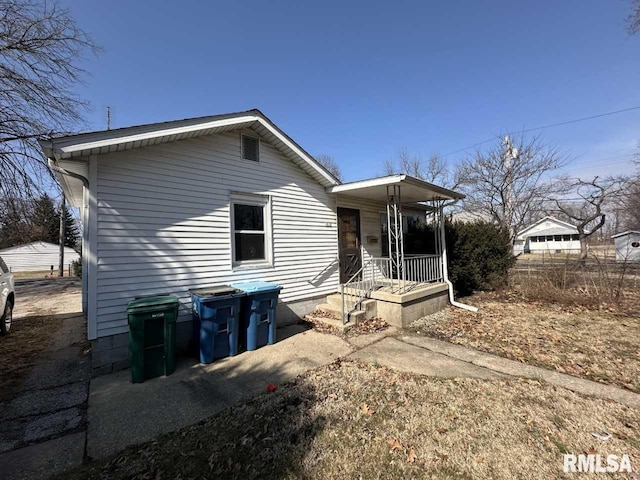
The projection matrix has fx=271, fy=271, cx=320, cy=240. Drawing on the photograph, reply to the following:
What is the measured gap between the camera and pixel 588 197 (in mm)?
20859

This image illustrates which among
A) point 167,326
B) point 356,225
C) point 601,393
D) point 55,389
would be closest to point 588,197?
point 356,225

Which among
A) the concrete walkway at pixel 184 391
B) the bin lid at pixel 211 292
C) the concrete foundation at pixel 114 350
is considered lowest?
the concrete walkway at pixel 184 391

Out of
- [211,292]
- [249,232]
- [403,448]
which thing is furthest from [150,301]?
[403,448]

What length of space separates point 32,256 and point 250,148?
3978cm

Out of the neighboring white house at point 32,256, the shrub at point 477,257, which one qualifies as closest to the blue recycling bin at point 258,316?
the shrub at point 477,257

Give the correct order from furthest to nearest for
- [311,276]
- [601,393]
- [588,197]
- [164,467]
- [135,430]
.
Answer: [588,197] → [311,276] → [601,393] → [135,430] → [164,467]

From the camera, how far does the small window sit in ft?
19.3

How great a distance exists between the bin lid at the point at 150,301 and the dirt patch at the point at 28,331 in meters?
1.94

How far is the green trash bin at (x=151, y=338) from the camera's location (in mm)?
3840

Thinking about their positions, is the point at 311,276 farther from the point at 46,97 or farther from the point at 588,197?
the point at 588,197

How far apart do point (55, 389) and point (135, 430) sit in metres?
2.11

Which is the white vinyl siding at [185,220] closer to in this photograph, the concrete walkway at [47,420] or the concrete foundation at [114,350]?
the concrete foundation at [114,350]

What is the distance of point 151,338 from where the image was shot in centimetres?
397

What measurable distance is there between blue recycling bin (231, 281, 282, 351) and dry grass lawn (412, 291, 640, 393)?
3219mm
